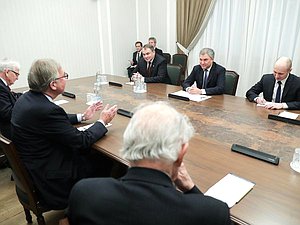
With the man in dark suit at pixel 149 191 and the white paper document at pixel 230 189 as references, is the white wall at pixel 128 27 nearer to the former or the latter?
the white paper document at pixel 230 189

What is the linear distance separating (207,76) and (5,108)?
88.6 inches

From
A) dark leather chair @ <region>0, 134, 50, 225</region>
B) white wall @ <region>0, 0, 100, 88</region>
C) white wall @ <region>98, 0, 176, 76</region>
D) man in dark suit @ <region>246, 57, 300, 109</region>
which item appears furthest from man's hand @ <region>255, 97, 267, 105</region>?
white wall @ <region>0, 0, 100, 88</region>

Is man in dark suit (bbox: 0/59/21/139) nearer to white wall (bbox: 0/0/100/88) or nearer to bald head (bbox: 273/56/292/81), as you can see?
white wall (bbox: 0/0/100/88)

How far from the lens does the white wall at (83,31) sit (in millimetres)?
4523

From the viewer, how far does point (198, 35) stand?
5.38 metres

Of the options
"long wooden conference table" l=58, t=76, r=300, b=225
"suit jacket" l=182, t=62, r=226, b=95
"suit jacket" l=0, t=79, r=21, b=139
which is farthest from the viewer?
"suit jacket" l=182, t=62, r=226, b=95

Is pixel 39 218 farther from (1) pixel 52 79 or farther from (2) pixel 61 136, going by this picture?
(1) pixel 52 79

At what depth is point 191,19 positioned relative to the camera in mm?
5316

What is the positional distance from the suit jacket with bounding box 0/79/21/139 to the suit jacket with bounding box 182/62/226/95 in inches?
74.7

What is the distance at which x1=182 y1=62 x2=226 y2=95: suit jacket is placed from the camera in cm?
296

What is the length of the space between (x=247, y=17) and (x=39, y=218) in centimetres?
435

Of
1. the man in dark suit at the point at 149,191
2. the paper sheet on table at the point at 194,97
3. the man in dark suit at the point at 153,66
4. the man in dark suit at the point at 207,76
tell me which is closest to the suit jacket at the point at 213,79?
the man in dark suit at the point at 207,76

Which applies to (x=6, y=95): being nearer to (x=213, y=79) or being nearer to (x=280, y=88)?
(x=213, y=79)

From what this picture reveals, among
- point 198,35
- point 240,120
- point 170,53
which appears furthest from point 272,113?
point 170,53
